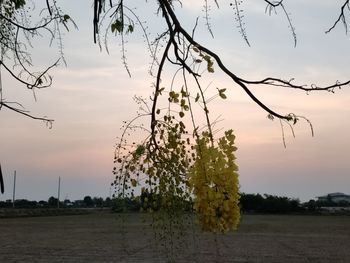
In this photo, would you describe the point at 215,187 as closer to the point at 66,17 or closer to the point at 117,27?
the point at 117,27

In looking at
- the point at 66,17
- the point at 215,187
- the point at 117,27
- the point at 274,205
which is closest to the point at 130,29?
the point at 117,27

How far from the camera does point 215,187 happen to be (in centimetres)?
247

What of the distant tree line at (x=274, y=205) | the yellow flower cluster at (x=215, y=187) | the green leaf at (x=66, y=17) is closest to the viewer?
the yellow flower cluster at (x=215, y=187)

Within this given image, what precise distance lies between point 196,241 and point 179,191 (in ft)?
1.37

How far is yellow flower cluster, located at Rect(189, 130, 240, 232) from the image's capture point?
246cm

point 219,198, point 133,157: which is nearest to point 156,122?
point 133,157

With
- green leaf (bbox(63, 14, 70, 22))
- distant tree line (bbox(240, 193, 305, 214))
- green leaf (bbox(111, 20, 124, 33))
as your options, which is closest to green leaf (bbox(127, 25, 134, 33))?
green leaf (bbox(111, 20, 124, 33))

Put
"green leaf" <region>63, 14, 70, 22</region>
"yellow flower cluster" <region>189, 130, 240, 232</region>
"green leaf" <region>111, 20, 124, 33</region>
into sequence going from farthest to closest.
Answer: "green leaf" <region>63, 14, 70, 22</region> → "green leaf" <region>111, 20, 124, 33</region> → "yellow flower cluster" <region>189, 130, 240, 232</region>

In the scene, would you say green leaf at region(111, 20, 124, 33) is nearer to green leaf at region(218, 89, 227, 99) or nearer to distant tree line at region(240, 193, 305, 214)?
green leaf at region(218, 89, 227, 99)

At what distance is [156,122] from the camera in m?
2.74

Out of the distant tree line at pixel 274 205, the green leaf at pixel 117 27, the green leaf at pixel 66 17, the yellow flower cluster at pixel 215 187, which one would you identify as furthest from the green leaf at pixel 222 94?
the distant tree line at pixel 274 205

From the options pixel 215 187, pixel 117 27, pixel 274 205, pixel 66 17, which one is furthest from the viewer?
pixel 274 205

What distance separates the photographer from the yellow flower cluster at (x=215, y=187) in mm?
2455

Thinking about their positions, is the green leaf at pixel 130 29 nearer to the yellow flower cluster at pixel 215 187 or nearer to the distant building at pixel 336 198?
the yellow flower cluster at pixel 215 187
